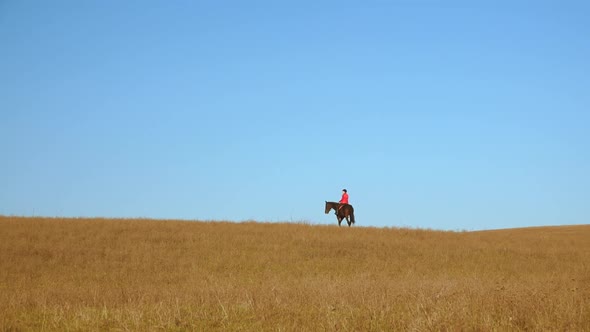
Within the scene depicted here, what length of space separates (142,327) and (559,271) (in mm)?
17210

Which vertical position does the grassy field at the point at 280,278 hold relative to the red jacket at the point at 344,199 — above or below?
below

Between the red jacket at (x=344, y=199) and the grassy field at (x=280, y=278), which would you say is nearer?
the grassy field at (x=280, y=278)

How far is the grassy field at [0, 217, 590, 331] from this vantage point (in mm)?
8750

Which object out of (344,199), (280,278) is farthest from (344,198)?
(280,278)

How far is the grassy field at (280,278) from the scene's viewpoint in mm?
8750

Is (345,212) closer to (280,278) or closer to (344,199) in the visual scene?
(344,199)

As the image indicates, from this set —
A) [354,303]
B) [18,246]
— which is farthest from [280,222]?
[354,303]

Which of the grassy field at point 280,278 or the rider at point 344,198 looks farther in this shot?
the rider at point 344,198

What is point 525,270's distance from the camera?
71.3 feet

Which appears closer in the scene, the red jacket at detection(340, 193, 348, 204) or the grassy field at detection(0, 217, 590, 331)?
the grassy field at detection(0, 217, 590, 331)

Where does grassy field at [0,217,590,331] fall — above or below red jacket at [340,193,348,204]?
below

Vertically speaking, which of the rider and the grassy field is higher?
the rider

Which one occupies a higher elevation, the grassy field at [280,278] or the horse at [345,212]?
the horse at [345,212]

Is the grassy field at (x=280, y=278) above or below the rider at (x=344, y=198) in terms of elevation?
below
